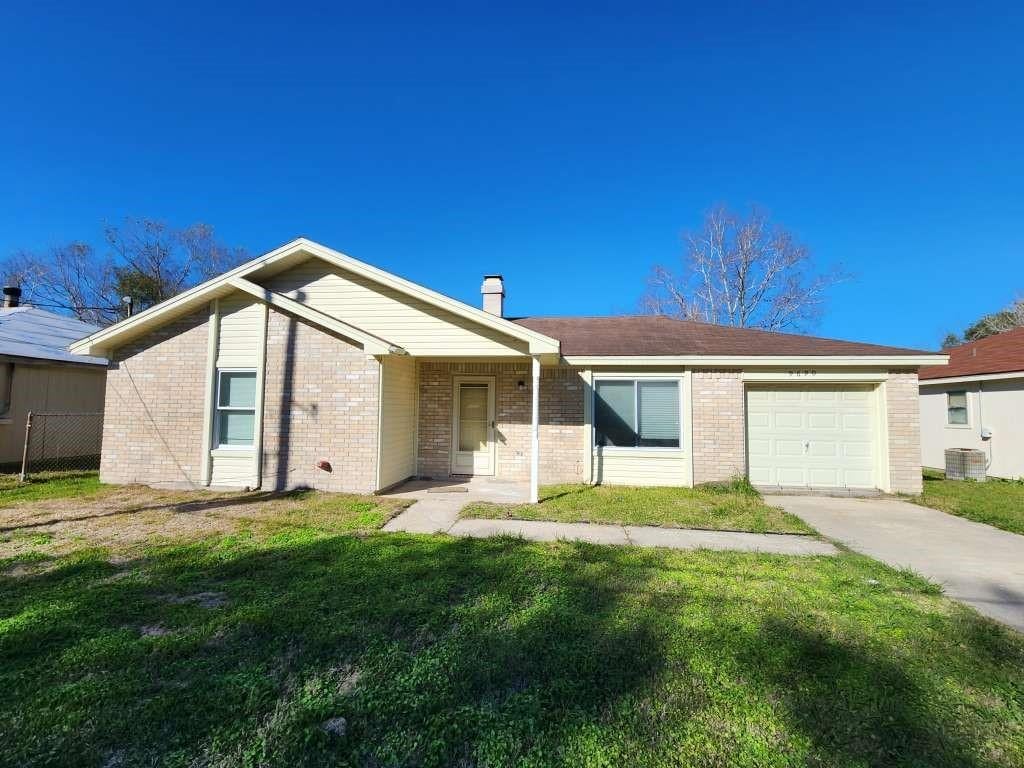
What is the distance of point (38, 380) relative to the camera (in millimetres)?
11273

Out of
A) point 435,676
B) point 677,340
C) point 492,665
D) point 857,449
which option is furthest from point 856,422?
point 435,676

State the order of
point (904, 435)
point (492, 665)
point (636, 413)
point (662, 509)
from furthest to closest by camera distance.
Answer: point (636, 413), point (904, 435), point (662, 509), point (492, 665)

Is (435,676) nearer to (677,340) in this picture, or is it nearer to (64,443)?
(677,340)

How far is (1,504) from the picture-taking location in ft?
23.0

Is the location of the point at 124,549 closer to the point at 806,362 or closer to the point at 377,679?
the point at 377,679

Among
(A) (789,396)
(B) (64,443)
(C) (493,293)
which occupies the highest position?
(C) (493,293)

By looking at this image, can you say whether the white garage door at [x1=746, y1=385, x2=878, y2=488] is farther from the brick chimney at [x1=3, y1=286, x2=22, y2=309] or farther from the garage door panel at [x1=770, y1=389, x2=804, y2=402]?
the brick chimney at [x1=3, y1=286, x2=22, y2=309]

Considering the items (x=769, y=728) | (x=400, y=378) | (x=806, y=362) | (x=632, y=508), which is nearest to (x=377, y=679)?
(x=769, y=728)

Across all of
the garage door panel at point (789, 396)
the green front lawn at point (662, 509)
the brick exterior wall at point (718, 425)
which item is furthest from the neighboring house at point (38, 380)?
the garage door panel at point (789, 396)

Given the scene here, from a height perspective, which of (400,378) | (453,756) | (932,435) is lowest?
(453,756)

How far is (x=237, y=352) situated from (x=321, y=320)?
6.24 feet

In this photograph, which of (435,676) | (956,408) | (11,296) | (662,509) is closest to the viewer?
(435,676)

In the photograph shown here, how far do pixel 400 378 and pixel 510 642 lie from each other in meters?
6.70

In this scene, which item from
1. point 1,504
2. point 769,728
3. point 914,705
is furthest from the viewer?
point 1,504
